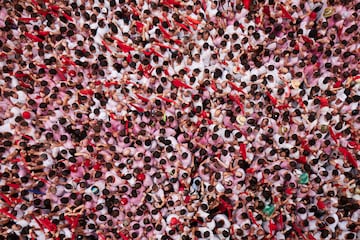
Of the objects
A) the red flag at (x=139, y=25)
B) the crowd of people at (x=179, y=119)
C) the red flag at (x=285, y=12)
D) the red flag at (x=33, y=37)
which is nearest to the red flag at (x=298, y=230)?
the crowd of people at (x=179, y=119)

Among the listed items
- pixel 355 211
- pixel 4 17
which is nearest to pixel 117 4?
pixel 4 17

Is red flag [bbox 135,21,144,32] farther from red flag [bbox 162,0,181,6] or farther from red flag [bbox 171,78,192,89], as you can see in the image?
red flag [bbox 171,78,192,89]

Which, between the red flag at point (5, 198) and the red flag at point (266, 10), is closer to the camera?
the red flag at point (5, 198)

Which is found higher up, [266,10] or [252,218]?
[266,10]

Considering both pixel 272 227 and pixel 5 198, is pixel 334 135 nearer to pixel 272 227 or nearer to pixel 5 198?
pixel 272 227

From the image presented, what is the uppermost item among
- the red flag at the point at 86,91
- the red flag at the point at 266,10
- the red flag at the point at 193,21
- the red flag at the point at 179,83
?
the red flag at the point at 266,10

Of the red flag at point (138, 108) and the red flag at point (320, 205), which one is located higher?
the red flag at point (138, 108)

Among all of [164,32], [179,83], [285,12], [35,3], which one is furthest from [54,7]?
[285,12]

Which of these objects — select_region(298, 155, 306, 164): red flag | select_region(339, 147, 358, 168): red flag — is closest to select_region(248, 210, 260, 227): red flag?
select_region(298, 155, 306, 164): red flag

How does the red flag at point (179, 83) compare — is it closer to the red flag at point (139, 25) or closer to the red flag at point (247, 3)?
the red flag at point (139, 25)
